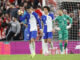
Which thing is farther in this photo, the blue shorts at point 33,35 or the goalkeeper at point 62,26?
the goalkeeper at point 62,26

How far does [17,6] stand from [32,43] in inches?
156

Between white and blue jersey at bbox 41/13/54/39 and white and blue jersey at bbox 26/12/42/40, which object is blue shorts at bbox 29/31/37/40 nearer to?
white and blue jersey at bbox 26/12/42/40

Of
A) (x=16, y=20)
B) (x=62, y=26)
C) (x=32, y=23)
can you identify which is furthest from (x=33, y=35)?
(x=16, y=20)

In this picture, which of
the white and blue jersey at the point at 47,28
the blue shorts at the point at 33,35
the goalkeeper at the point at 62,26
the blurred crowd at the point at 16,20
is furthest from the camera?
the blurred crowd at the point at 16,20

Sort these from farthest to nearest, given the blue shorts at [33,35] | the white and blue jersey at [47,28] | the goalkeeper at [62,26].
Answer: the goalkeeper at [62,26], the white and blue jersey at [47,28], the blue shorts at [33,35]

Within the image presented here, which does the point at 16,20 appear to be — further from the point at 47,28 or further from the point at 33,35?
the point at 33,35

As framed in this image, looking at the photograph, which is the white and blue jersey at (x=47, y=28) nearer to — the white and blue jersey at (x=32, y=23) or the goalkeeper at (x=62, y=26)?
the goalkeeper at (x=62, y=26)

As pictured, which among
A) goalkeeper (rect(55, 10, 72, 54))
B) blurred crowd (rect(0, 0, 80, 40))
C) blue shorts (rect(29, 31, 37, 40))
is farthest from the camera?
blurred crowd (rect(0, 0, 80, 40))

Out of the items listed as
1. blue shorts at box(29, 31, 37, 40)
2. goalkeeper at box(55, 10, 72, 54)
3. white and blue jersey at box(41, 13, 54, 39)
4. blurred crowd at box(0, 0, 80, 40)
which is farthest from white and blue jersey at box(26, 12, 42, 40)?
blurred crowd at box(0, 0, 80, 40)

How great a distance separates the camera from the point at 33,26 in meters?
13.8

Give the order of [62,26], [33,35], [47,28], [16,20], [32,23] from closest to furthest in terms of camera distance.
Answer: [33,35] < [32,23] < [47,28] < [62,26] < [16,20]

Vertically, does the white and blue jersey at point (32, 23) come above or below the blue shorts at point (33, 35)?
above

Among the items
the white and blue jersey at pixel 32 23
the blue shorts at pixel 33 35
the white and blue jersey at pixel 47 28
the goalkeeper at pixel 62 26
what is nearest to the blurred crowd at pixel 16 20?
the goalkeeper at pixel 62 26

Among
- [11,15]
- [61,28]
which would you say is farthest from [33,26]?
[11,15]
